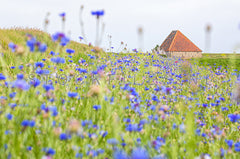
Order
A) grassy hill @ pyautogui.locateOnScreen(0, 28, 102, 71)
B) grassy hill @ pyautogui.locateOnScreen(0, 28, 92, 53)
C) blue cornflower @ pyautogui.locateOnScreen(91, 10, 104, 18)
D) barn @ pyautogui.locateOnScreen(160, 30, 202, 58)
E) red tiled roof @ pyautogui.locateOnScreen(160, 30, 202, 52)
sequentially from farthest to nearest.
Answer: red tiled roof @ pyautogui.locateOnScreen(160, 30, 202, 52) < barn @ pyautogui.locateOnScreen(160, 30, 202, 58) < grassy hill @ pyautogui.locateOnScreen(0, 28, 92, 53) < blue cornflower @ pyautogui.locateOnScreen(91, 10, 104, 18) < grassy hill @ pyautogui.locateOnScreen(0, 28, 102, 71)

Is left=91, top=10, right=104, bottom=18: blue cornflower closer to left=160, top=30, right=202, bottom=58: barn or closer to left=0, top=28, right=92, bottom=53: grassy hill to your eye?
left=0, top=28, right=92, bottom=53: grassy hill

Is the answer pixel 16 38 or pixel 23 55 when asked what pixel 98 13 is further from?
pixel 16 38

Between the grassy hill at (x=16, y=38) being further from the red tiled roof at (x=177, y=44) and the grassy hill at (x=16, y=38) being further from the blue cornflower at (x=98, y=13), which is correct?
the red tiled roof at (x=177, y=44)

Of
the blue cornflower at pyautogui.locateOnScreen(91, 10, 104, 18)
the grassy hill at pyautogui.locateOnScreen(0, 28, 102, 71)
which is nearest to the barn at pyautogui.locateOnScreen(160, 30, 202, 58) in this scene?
the grassy hill at pyautogui.locateOnScreen(0, 28, 102, 71)

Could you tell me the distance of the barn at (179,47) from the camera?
98.9 feet

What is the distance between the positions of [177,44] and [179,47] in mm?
566

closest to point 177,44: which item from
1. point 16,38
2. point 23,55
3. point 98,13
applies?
point 16,38

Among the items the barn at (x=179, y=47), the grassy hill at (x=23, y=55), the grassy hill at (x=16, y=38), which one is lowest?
the grassy hill at (x=23, y=55)

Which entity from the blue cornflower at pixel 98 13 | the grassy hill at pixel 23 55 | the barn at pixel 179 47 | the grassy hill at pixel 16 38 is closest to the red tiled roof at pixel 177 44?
the barn at pixel 179 47

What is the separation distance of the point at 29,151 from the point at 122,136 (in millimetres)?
874

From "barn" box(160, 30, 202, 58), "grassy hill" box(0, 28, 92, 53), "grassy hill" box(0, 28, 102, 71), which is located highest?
"barn" box(160, 30, 202, 58)

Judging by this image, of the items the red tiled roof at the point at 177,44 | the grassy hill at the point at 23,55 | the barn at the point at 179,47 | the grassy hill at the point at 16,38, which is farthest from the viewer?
the red tiled roof at the point at 177,44

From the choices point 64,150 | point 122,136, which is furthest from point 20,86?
point 122,136

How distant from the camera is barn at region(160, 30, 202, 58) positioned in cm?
3014
